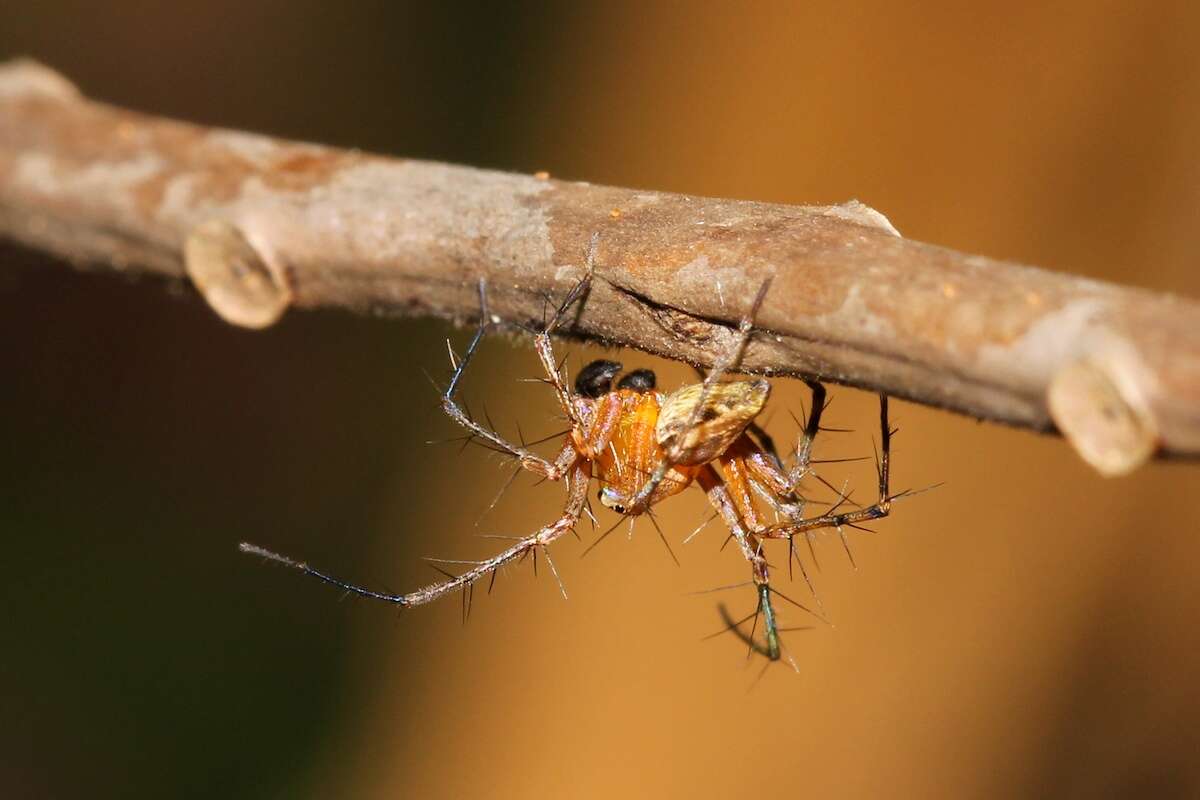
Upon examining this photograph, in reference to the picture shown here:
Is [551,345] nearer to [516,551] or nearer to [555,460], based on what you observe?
[555,460]

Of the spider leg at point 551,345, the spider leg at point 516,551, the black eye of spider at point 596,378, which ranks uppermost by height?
the black eye of spider at point 596,378

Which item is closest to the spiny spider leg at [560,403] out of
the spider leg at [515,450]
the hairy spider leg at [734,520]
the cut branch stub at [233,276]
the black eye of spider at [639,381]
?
the spider leg at [515,450]

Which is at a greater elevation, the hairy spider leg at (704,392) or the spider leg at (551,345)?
the spider leg at (551,345)

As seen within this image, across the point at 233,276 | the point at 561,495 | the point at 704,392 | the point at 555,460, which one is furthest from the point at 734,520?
the point at 561,495

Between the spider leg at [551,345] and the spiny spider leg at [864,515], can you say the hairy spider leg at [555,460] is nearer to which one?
the spider leg at [551,345]

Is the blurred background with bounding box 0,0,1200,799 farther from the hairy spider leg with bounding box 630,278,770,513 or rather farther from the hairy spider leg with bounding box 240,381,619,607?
the hairy spider leg with bounding box 630,278,770,513
